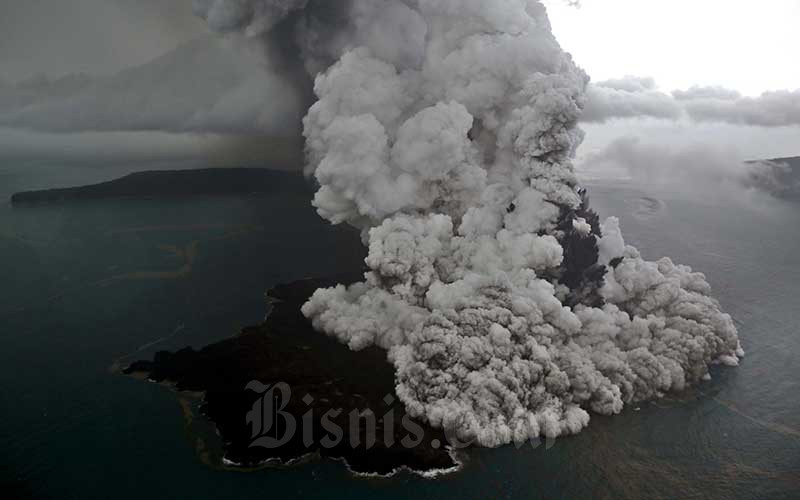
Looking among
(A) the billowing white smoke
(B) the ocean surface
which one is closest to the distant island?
(B) the ocean surface

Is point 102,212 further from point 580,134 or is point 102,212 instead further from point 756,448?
point 756,448

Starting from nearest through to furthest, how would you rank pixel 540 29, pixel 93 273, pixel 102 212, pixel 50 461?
pixel 50 461 < pixel 540 29 < pixel 93 273 < pixel 102 212

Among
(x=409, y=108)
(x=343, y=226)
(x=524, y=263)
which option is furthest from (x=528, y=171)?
(x=343, y=226)

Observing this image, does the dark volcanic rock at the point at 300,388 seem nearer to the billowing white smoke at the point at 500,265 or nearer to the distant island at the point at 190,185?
the billowing white smoke at the point at 500,265

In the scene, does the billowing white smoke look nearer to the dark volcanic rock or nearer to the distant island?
the dark volcanic rock

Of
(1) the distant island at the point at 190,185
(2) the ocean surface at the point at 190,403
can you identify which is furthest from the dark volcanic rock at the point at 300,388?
(1) the distant island at the point at 190,185
